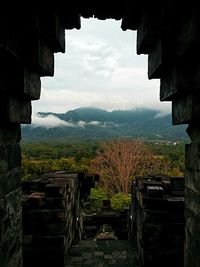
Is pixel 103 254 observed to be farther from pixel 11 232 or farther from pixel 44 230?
pixel 11 232

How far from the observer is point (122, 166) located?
30.2 meters

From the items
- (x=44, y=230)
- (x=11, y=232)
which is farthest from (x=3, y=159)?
(x=44, y=230)

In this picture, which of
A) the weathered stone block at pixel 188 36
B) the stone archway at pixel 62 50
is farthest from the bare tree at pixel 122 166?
the weathered stone block at pixel 188 36

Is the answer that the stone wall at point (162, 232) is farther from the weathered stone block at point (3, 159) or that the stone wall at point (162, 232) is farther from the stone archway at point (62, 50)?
the weathered stone block at point (3, 159)

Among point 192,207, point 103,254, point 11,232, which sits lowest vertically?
point 103,254

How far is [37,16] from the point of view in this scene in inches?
126

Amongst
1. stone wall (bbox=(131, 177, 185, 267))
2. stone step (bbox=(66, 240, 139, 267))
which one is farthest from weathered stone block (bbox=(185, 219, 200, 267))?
stone step (bbox=(66, 240, 139, 267))

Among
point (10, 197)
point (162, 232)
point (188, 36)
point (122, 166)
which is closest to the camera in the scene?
point (188, 36)

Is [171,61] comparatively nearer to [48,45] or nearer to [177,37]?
[177,37]

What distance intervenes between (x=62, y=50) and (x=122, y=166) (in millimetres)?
26587

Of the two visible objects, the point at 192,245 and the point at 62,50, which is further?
the point at 62,50

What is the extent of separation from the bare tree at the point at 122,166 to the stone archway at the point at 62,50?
2610 cm

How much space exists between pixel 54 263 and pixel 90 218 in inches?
264

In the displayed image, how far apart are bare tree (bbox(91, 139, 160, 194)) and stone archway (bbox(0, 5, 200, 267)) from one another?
26101 millimetres
